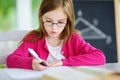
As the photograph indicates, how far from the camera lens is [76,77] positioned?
0.58 meters

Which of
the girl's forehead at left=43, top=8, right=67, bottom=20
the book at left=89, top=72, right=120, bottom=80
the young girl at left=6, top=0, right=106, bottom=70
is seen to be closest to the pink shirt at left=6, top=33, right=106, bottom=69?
the young girl at left=6, top=0, right=106, bottom=70

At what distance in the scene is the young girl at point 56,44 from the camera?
3.47 ft

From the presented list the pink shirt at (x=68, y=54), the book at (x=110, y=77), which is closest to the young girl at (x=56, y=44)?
the pink shirt at (x=68, y=54)

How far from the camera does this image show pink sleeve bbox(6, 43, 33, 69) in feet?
3.17

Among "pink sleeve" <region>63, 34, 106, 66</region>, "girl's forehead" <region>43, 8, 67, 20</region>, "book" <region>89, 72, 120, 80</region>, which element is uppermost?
"girl's forehead" <region>43, 8, 67, 20</region>

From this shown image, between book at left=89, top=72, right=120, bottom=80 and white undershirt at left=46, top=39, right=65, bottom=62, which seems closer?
book at left=89, top=72, right=120, bottom=80

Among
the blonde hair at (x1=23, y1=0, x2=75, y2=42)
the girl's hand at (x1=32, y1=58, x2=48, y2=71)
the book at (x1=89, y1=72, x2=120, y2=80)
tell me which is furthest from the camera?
the blonde hair at (x1=23, y1=0, x2=75, y2=42)

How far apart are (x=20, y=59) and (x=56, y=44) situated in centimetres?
29

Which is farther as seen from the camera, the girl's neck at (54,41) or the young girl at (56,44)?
the girl's neck at (54,41)

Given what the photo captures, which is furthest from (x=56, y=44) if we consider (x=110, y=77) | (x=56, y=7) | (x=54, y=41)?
(x=110, y=77)

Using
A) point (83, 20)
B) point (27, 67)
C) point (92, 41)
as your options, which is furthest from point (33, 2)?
point (27, 67)

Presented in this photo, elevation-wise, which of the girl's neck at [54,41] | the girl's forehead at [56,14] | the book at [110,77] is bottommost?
the book at [110,77]

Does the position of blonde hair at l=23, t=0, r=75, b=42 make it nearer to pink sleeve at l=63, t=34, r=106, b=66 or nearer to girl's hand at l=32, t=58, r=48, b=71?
pink sleeve at l=63, t=34, r=106, b=66

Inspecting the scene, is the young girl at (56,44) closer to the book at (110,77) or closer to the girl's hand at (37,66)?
the girl's hand at (37,66)
